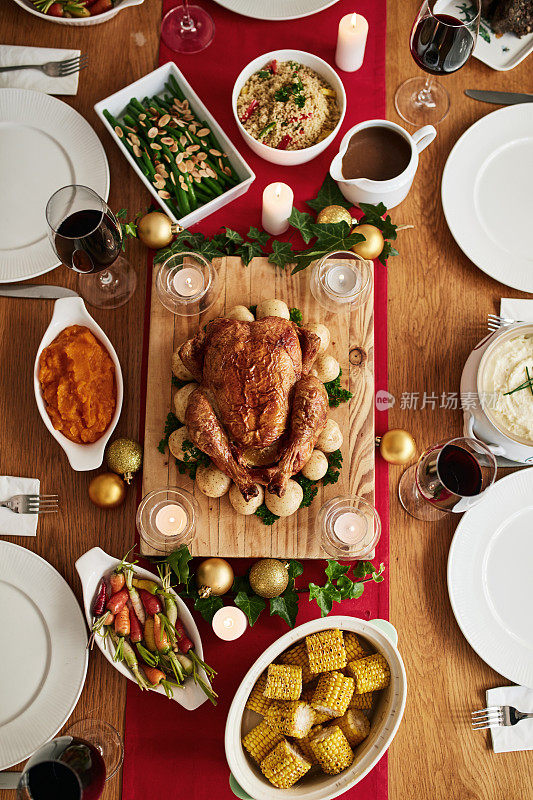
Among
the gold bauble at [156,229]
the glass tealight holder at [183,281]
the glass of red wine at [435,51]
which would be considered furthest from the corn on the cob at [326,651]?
the glass of red wine at [435,51]

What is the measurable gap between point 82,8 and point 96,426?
3.95 feet

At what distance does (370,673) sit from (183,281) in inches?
39.5

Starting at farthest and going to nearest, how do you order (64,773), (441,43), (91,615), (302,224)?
(302,224)
(441,43)
(91,615)
(64,773)

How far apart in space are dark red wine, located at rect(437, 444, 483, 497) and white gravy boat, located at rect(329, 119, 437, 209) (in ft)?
2.20

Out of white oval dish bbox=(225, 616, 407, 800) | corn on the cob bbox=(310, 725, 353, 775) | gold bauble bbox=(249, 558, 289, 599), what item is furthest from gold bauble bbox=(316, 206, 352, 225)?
corn on the cob bbox=(310, 725, 353, 775)

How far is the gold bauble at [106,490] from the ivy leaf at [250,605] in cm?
38

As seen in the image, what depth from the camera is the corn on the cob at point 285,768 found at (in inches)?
51.0

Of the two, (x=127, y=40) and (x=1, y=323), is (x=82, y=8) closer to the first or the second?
(x=127, y=40)

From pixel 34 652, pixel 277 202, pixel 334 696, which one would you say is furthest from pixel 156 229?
pixel 334 696

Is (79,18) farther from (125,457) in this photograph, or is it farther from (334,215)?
(125,457)

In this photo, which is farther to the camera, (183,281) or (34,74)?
(34,74)

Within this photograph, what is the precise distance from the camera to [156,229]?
1.63 m

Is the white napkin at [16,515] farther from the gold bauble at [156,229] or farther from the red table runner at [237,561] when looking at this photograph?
the gold bauble at [156,229]

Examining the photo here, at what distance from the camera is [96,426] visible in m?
1.54
